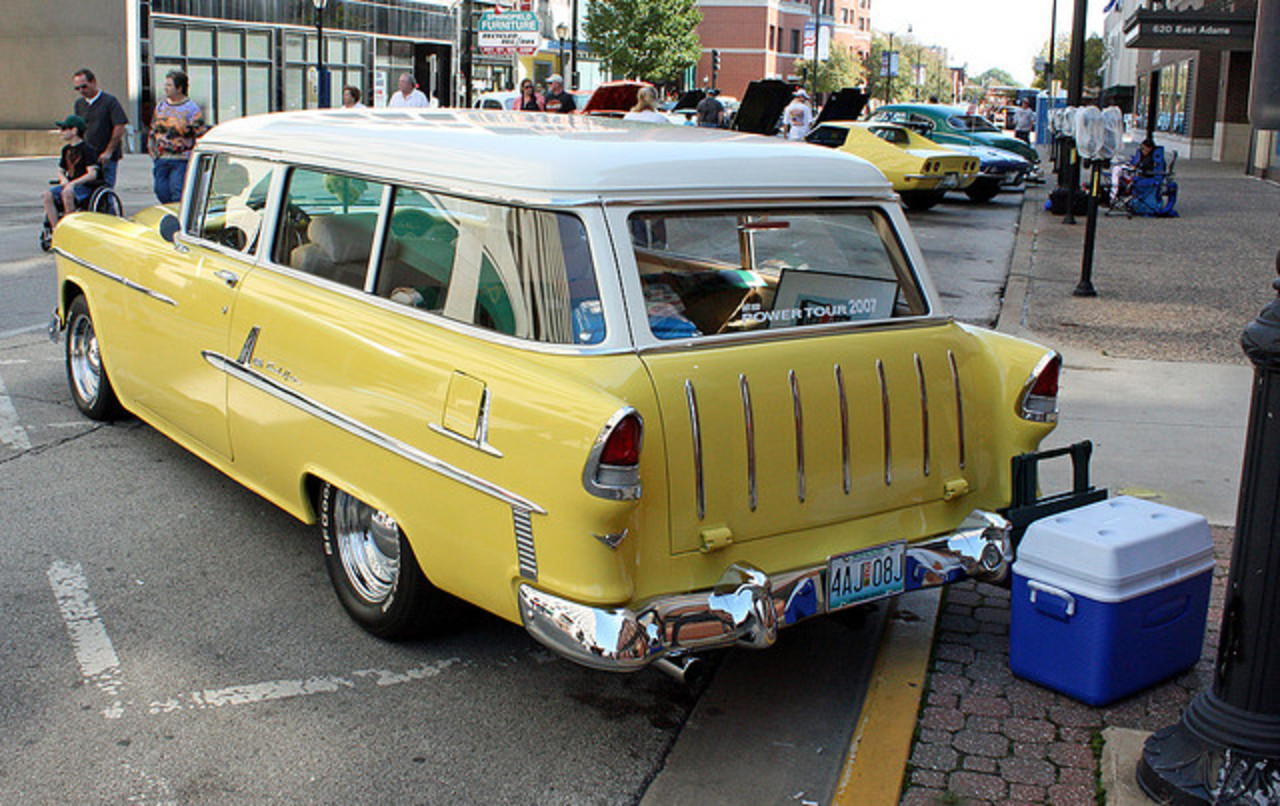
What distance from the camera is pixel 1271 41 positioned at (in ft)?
10.4

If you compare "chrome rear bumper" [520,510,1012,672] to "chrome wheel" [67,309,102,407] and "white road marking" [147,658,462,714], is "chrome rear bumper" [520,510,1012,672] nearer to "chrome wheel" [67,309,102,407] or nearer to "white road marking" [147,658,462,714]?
"white road marking" [147,658,462,714]

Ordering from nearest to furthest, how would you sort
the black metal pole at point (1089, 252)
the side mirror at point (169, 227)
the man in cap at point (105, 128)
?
1. the side mirror at point (169, 227)
2. the black metal pole at point (1089, 252)
3. the man in cap at point (105, 128)

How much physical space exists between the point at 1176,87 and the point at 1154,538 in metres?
45.9

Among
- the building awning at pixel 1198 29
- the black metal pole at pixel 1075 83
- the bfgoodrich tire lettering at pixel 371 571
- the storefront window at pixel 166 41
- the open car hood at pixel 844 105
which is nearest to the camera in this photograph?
the bfgoodrich tire lettering at pixel 371 571

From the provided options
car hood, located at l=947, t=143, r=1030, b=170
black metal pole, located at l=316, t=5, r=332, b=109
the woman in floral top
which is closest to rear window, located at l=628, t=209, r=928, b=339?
the woman in floral top

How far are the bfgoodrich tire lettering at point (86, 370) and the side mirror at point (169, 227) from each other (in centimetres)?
110

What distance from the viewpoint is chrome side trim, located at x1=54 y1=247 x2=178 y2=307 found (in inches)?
218

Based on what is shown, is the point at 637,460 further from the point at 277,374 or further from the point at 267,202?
the point at 267,202

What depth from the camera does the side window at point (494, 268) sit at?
3822 millimetres

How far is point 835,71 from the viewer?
9806 centimetres

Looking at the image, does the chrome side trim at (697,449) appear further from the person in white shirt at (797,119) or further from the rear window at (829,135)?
the person in white shirt at (797,119)

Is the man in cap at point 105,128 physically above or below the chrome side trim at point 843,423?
above

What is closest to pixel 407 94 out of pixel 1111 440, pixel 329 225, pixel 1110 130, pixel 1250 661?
pixel 1110 130

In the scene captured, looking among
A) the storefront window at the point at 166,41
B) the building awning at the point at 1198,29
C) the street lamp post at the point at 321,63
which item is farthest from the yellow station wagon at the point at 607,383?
the storefront window at the point at 166,41
